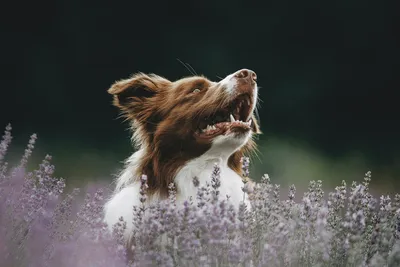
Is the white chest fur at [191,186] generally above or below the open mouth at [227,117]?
below

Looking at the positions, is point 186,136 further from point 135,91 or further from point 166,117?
point 135,91

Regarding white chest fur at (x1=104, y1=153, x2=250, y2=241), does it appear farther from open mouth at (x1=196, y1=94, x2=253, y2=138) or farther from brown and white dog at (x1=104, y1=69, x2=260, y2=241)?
open mouth at (x1=196, y1=94, x2=253, y2=138)

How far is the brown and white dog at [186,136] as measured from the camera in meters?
4.55

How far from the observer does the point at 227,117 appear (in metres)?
4.69

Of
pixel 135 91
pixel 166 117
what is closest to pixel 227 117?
pixel 166 117

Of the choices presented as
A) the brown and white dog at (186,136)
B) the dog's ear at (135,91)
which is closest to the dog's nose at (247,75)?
the brown and white dog at (186,136)

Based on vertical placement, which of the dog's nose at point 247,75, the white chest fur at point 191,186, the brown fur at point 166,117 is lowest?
the white chest fur at point 191,186

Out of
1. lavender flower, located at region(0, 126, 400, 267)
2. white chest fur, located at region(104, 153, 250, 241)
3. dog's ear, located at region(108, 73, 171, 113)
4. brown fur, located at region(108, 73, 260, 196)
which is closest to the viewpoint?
lavender flower, located at region(0, 126, 400, 267)

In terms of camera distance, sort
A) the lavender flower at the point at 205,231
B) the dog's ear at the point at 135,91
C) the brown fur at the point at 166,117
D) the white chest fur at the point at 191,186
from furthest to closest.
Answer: the dog's ear at the point at 135,91, the brown fur at the point at 166,117, the white chest fur at the point at 191,186, the lavender flower at the point at 205,231

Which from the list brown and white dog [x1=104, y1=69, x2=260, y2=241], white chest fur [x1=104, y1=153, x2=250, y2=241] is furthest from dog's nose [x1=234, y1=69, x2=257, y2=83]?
white chest fur [x1=104, y1=153, x2=250, y2=241]

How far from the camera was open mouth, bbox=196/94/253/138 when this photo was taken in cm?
459

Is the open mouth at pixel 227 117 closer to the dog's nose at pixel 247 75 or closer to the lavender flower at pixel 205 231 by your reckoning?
the dog's nose at pixel 247 75

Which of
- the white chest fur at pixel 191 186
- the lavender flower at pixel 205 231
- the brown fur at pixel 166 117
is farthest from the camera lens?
the brown fur at pixel 166 117

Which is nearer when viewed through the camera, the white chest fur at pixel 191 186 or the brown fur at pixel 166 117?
the white chest fur at pixel 191 186
